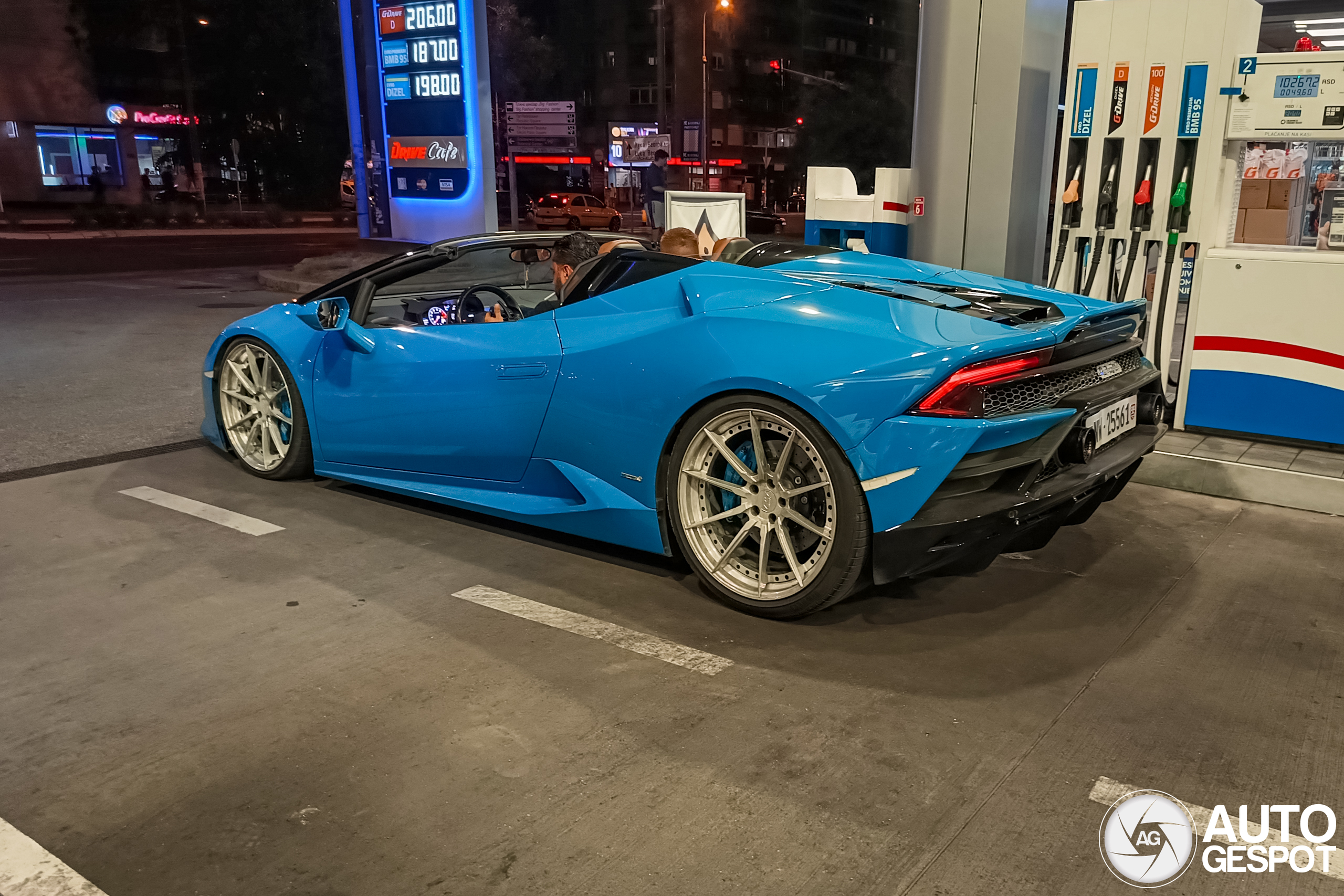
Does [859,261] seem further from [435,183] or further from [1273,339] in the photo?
[435,183]

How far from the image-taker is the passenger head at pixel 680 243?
573 centimetres

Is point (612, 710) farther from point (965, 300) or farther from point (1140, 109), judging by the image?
point (1140, 109)

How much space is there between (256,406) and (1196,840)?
4.72 m

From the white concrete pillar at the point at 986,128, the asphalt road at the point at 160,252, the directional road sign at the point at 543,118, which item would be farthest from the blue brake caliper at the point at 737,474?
the directional road sign at the point at 543,118

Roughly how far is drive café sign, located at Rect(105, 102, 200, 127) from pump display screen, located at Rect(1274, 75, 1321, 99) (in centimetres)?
4698

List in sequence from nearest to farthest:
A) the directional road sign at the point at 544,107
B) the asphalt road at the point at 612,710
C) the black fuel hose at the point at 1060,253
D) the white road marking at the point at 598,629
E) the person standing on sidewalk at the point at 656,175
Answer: the asphalt road at the point at 612,710 < the white road marking at the point at 598,629 < the black fuel hose at the point at 1060,253 < the directional road sign at the point at 544,107 < the person standing on sidewalk at the point at 656,175

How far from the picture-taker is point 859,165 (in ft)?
200

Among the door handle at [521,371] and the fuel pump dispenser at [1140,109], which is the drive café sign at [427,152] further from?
the door handle at [521,371]

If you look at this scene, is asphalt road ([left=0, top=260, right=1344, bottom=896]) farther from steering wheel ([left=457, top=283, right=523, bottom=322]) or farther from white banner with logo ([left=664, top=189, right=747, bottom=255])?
white banner with logo ([left=664, top=189, right=747, bottom=255])

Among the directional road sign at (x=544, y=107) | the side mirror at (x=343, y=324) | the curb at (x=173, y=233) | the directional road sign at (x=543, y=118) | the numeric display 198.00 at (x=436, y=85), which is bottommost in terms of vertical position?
the curb at (x=173, y=233)

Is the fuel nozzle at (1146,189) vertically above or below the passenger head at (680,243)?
above

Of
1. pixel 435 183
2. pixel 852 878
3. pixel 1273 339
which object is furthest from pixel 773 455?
pixel 435 183

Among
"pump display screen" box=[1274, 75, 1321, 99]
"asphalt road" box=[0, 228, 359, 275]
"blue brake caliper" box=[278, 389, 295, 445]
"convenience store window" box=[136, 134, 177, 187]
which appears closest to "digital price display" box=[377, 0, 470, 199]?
"asphalt road" box=[0, 228, 359, 275]

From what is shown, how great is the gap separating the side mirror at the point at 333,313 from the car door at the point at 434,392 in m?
0.07
